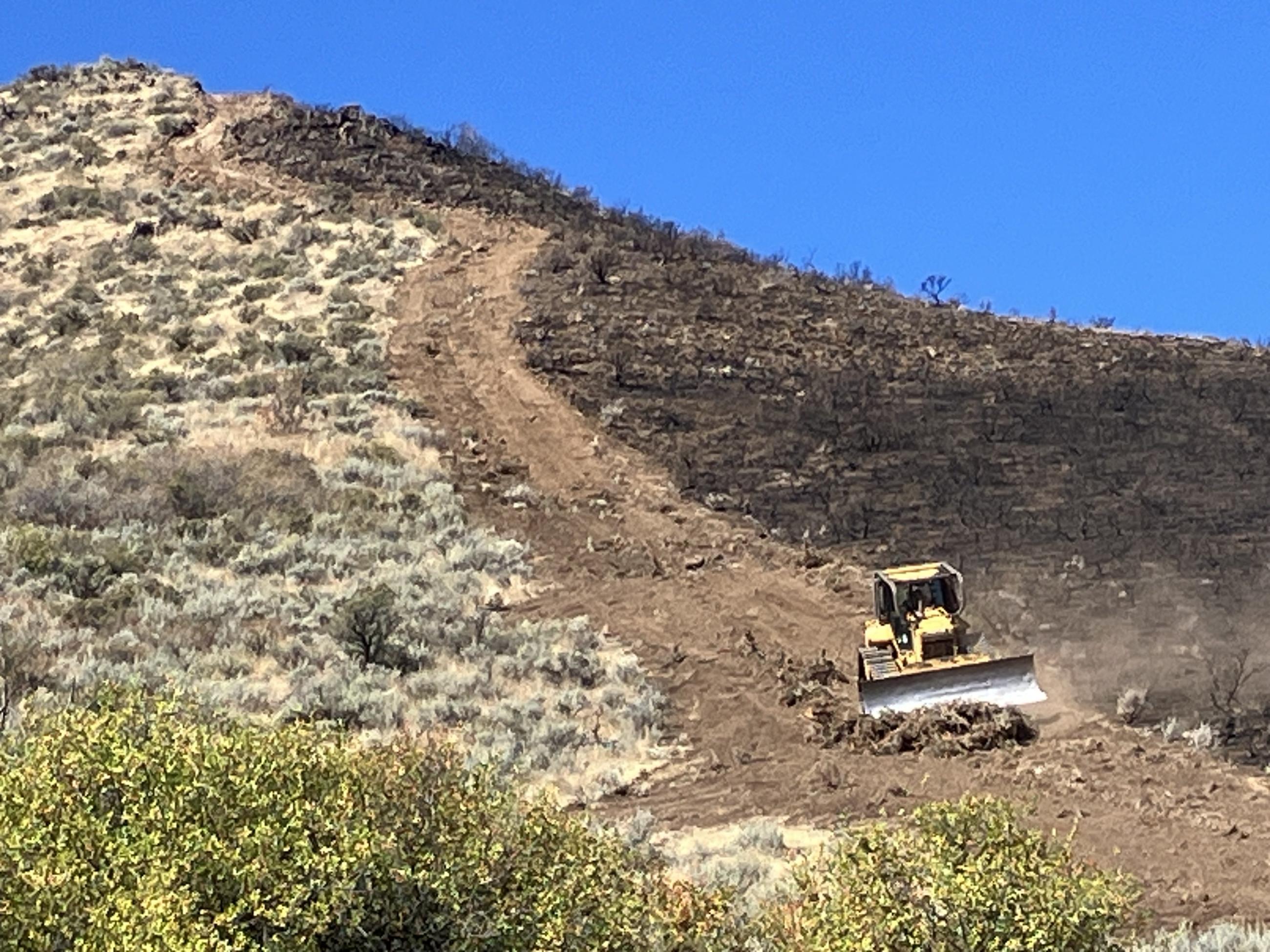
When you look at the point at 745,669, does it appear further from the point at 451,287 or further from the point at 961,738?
the point at 451,287

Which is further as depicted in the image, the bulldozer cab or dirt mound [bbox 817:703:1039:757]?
the bulldozer cab

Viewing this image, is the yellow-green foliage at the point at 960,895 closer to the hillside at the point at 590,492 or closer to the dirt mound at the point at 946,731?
the hillside at the point at 590,492

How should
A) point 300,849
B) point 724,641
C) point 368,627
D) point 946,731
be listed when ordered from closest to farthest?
point 300,849 < point 946,731 < point 368,627 < point 724,641

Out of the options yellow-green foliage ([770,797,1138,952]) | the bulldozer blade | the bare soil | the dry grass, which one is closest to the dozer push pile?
the bulldozer blade

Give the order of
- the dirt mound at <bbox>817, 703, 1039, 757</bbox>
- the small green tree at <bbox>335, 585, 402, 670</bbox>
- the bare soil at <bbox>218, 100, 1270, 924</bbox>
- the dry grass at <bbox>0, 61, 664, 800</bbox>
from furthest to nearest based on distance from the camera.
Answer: the small green tree at <bbox>335, 585, 402, 670</bbox>
the dry grass at <bbox>0, 61, 664, 800</bbox>
the dirt mound at <bbox>817, 703, 1039, 757</bbox>
the bare soil at <bbox>218, 100, 1270, 924</bbox>

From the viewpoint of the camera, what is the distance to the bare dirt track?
12969 mm

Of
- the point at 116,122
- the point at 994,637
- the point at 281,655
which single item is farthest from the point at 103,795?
the point at 116,122

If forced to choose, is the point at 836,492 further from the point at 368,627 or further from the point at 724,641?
the point at 368,627

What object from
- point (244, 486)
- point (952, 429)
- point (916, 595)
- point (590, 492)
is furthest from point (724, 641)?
point (952, 429)

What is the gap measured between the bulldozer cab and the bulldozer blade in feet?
3.68

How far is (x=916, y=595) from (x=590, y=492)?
1120cm

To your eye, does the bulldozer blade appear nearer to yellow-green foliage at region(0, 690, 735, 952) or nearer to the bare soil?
the bare soil

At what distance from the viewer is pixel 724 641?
68.1ft

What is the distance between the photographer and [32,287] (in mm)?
42312
